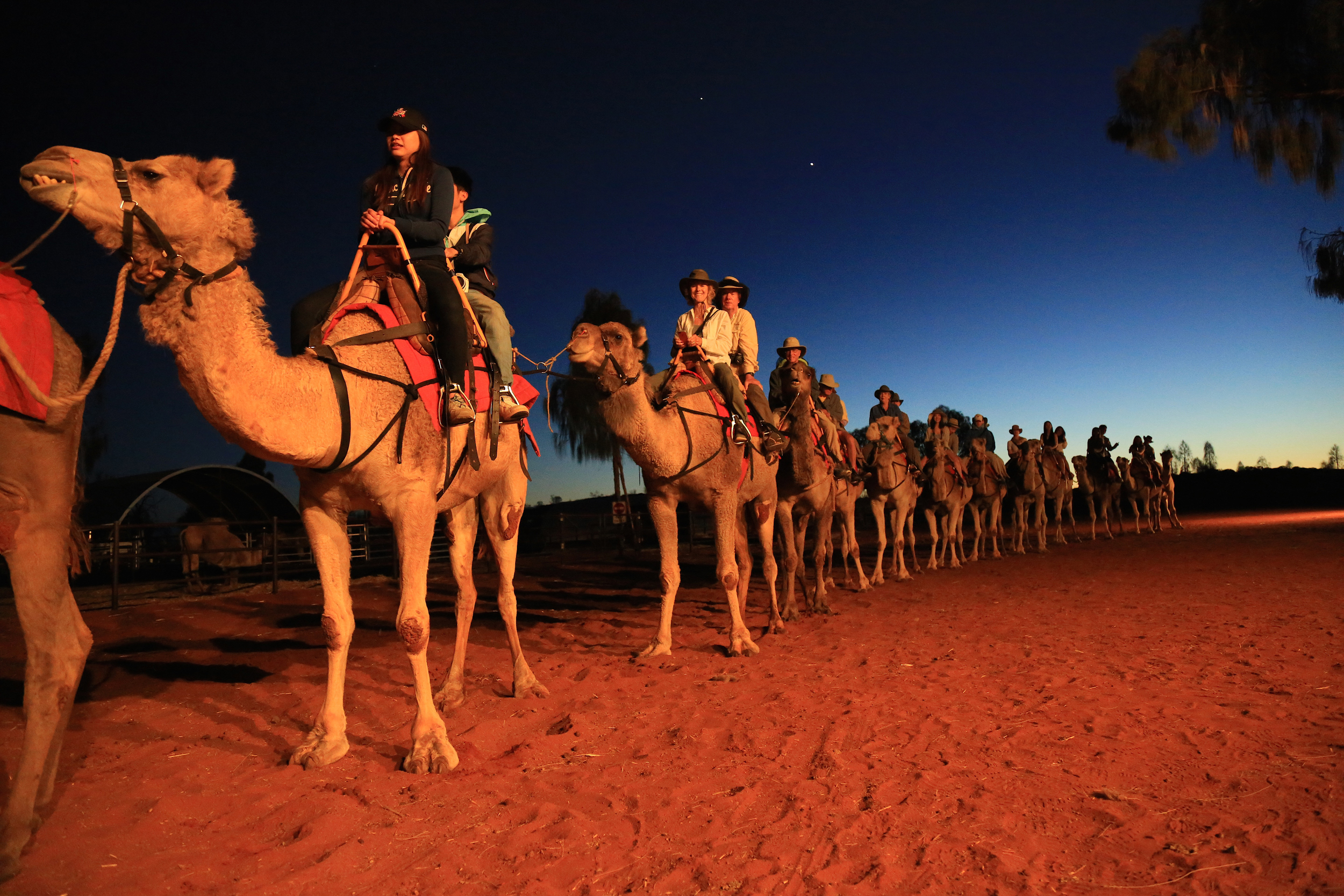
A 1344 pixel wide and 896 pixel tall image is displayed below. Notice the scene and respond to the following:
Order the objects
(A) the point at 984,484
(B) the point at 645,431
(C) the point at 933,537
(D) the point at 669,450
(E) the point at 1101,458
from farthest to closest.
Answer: (E) the point at 1101,458
(A) the point at 984,484
(C) the point at 933,537
(D) the point at 669,450
(B) the point at 645,431

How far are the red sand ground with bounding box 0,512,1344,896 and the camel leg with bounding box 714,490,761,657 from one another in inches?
11.4

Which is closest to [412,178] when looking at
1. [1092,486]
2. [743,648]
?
[743,648]

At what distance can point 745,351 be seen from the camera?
8.55 meters

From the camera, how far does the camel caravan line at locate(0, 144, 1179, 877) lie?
3.15m

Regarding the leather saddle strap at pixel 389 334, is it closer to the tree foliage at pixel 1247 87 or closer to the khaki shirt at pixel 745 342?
the khaki shirt at pixel 745 342

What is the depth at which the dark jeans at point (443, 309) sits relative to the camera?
4.39 meters

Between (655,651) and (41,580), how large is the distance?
190 inches

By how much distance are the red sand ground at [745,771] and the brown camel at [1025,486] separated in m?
12.8

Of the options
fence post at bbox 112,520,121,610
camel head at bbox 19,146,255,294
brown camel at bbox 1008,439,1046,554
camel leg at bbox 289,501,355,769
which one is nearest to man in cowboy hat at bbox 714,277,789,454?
camel leg at bbox 289,501,355,769

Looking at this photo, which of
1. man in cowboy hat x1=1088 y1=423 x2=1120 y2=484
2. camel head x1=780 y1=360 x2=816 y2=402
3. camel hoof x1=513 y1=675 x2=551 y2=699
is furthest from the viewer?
man in cowboy hat x1=1088 y1=423 x2=1120 y2=484

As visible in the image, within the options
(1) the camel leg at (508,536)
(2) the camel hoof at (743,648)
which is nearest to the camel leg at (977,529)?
(2) the camel hoof at (743,648)

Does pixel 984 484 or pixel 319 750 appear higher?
pixel 984 484

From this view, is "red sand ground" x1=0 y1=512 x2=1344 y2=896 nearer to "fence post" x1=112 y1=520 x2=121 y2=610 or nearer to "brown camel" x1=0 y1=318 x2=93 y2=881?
"brown camel" x1=0 y1=318 x2=93 y2=881

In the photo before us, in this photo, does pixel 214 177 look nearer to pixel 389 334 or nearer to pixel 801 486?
pixel 389 334
